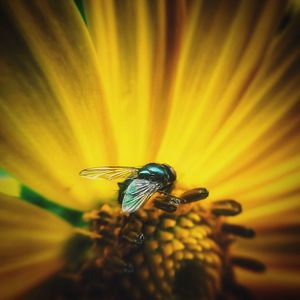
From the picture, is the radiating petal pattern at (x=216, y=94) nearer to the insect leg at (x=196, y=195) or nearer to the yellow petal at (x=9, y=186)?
the insect leg at (x=196, y=195)

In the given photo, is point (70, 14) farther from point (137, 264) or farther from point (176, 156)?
point (137, 264)

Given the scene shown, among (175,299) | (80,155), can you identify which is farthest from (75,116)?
(175,299)

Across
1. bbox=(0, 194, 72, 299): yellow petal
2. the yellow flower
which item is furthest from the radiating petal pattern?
bbox=(0, 194, 72, 299): yellow petal

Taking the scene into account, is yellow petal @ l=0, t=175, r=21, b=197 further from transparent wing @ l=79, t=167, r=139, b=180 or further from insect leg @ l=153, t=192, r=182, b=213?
insect leg @ l=153, t=192, r=182, b=213

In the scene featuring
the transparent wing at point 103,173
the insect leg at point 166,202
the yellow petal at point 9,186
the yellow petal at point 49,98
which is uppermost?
the yellow petal at point 49,98

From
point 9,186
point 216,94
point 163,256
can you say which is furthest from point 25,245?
point 216,94

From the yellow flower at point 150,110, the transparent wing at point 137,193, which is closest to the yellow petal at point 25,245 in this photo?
the yellow flower at point 150,110

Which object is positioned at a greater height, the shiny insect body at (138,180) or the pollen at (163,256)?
the shiny insect body at (138,180)
